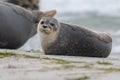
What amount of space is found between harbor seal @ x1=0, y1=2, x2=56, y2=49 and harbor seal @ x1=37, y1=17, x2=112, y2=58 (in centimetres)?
111

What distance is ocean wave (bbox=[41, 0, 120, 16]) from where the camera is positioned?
38125mm

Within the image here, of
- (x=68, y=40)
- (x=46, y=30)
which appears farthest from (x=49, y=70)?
(x=68, y=40)

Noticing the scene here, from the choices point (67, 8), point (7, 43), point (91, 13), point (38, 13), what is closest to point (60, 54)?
point (7, 43)

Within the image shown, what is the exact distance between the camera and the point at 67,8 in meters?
40.9

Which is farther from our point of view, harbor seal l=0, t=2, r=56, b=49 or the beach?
harbor seal l=0, t=2, r=56, b=49

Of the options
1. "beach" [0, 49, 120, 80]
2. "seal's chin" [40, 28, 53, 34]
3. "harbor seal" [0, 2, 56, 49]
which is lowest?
"harbor seal" [0, 2, 56, 49]

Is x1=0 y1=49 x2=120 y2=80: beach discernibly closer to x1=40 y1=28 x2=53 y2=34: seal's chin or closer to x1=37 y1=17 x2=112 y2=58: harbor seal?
x1=40 y1=28 x2=53 y2=34: seal's chin

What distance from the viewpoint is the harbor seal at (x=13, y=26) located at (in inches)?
392

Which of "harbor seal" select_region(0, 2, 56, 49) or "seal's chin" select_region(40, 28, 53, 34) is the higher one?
"seal's chin" select_region(40, 28, 53, 34)

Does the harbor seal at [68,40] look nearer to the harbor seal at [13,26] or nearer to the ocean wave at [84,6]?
the harbor seal at [13,26]

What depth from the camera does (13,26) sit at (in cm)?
1006

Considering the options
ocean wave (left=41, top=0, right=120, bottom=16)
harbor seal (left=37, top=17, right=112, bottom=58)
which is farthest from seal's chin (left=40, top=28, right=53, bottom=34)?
ocean wave (left=41, top=0, right=120, bottom=16)

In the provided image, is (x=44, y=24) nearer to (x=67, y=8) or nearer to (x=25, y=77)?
(x=25, y=77)

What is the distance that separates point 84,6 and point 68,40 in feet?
108
